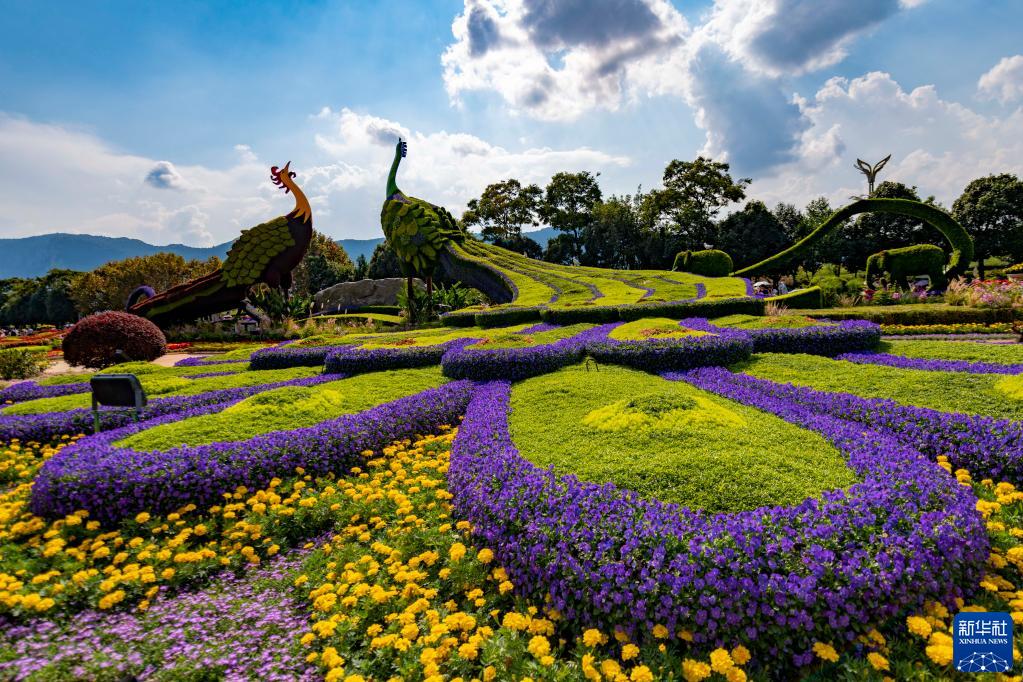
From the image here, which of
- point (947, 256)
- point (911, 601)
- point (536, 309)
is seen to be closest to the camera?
point (911, 601)

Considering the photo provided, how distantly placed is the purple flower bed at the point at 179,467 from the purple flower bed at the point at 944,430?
5308 mm

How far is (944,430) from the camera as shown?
187 inches

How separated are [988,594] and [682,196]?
144ft

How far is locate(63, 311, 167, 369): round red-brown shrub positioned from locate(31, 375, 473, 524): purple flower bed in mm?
11684

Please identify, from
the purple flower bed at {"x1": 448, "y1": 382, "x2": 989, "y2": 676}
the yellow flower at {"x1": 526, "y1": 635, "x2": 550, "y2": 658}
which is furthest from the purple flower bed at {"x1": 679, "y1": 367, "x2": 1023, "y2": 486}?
the yellow flower at {"x1": 526, "y1": 635, "x2": 550, "y2": 658}

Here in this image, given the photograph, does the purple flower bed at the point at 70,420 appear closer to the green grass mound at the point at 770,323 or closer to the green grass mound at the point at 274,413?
the green grass mound at the point at 274,413

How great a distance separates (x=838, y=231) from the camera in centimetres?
3994

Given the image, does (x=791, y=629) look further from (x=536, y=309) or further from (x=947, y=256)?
(x=947, y=256)

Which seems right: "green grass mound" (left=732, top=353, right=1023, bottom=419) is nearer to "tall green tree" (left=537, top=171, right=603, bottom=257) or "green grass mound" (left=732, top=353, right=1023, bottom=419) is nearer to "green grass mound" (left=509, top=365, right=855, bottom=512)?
"green grass mound" (left=509, top=365, right=855, bottom=512)

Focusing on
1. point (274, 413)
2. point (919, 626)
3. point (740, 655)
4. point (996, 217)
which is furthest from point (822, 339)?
point (996, 217)

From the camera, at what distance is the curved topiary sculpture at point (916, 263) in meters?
20.8

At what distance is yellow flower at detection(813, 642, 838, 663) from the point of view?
2504mm

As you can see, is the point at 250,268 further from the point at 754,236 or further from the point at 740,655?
the point at 754,236

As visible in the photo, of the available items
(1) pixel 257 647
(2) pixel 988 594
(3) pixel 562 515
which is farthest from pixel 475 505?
(2) pixel 988 594
